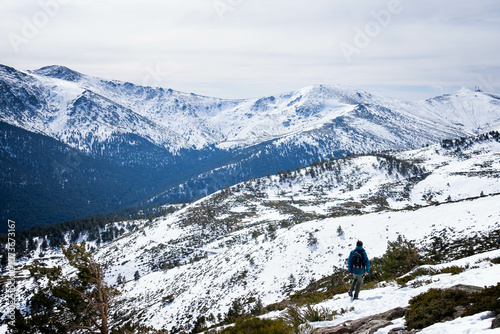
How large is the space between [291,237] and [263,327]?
34135 mm

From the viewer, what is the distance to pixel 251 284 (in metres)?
35.1

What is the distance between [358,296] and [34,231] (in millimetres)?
192683

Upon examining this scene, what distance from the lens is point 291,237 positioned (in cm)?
4450

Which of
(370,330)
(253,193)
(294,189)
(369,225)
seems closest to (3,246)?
(253,193)

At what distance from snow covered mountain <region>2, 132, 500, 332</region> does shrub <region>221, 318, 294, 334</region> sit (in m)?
2.59

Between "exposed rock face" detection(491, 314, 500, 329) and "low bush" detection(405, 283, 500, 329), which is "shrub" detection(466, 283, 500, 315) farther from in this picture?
"exposed rock face" detection(491, 314, 500, 329)

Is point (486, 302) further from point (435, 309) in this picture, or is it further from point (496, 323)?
point (496, 323)

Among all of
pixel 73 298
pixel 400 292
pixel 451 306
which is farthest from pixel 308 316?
pixel 73 298

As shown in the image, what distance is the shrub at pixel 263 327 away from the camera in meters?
10.2

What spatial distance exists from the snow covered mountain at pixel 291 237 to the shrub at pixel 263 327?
8.48 ft

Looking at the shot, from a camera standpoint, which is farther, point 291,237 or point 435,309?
point 291,237

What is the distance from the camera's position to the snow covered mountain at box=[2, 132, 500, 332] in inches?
1051

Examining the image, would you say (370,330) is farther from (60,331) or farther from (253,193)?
(253,193)

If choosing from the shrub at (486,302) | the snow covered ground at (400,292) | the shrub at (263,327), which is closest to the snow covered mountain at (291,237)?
the snow covered ground at (400,292)
